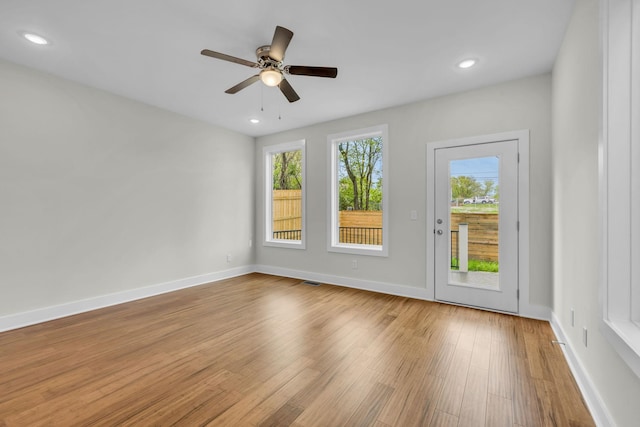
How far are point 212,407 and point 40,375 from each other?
145 centimetres

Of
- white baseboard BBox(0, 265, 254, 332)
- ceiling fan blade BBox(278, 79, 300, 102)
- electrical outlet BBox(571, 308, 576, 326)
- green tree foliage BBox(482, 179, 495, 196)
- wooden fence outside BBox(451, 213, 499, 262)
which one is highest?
ceiling fan blade BBox(278, 79, 300, 102)

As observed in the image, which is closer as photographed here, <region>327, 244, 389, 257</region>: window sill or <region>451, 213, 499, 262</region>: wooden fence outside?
<region>451, 213, 499, 262</region>: wooden fence outside

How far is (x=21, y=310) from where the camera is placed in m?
2.98

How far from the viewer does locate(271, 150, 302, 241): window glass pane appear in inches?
215

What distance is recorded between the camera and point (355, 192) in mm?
4797

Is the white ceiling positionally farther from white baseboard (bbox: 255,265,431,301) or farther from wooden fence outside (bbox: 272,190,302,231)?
white baseboard (bbox: 255,265,431,301)

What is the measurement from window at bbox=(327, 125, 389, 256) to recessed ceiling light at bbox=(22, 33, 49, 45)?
3.47 m

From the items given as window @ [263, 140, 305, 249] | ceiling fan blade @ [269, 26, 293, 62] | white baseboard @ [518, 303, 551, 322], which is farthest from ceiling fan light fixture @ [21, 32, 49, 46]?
white baseboard @ [518, 303, 551, 322]

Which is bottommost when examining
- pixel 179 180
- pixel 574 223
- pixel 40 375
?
pixel 40 375

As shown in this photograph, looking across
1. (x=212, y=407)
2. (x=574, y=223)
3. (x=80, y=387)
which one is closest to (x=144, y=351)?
(x=80, y=387)

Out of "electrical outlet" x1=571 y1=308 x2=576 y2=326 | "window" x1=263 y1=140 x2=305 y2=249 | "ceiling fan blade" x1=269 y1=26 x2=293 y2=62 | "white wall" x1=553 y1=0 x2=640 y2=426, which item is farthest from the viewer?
"window" x1=263 y1=140 x2=305 y2=249

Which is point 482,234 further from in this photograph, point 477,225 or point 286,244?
point 286,244

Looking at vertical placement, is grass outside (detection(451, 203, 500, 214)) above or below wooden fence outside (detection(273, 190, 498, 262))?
above

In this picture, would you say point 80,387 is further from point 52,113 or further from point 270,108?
point 270,108
